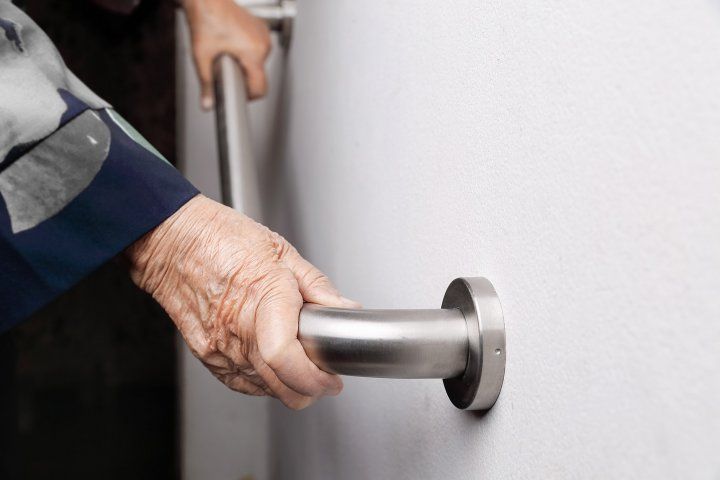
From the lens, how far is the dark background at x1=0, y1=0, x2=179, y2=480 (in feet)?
3.18

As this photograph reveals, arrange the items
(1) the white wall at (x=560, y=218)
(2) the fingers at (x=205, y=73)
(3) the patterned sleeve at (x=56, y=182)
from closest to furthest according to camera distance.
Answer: (1) the white wall at (x=560, y=218) → (3) the patterned sleeve at (x=56, y=182) → (2) the fingers at (x=205, y=73)

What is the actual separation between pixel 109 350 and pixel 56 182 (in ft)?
2.30

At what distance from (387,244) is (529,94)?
0.19 metres

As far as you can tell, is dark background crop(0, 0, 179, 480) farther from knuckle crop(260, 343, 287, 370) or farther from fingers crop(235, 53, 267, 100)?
knuckle crop(260, 343, 287, 370)

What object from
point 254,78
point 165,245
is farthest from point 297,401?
point 254,78

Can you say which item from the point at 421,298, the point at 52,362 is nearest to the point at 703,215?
the point at 421,298

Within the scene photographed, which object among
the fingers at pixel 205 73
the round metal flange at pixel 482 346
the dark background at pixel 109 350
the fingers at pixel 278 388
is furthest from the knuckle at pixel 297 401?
the dark background at pixel 109 350

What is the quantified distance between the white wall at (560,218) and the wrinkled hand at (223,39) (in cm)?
39

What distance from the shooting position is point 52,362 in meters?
0.99

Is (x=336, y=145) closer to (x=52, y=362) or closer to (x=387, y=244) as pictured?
(x=387, y=244)

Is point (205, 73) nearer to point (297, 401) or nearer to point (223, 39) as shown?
point (223, 39)

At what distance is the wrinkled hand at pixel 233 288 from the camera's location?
33cm

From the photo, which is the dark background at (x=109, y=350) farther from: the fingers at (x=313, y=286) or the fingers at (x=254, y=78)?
the fingers at (x=313, y=286)

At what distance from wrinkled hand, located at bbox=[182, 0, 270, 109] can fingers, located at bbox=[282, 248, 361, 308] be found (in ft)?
1.61
